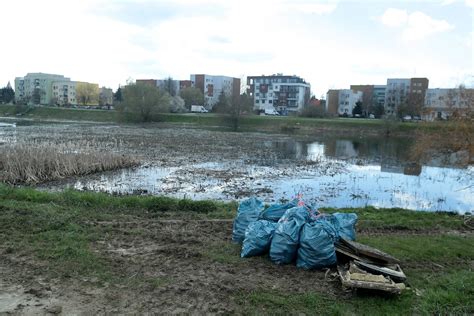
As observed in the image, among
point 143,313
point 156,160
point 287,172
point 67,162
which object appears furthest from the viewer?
point 156,160

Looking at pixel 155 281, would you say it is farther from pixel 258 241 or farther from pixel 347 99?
pixel 347 99

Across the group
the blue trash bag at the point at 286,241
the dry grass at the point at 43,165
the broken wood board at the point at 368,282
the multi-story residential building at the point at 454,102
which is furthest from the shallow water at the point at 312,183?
the broken wood board at the point at 368,282

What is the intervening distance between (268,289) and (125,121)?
78.4 m

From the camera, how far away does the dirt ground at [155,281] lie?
18.0 feet

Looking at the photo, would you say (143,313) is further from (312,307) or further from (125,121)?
(125,121)

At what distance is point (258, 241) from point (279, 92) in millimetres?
132837

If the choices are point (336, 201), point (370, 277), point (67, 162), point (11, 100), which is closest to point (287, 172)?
point (336, 201)

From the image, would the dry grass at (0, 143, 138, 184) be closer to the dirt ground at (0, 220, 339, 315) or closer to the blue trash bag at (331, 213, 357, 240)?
the dirt ground at (0, 220, 339, 315)

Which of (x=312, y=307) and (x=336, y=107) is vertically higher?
(x=336, y=107)

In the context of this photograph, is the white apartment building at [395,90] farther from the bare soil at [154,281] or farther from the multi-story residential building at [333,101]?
the bare soil at [154,281]

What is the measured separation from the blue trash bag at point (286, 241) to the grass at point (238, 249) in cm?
28

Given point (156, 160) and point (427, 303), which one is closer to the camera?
point (427, 303)

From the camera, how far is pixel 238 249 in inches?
316

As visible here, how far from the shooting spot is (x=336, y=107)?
129250 millimetres
